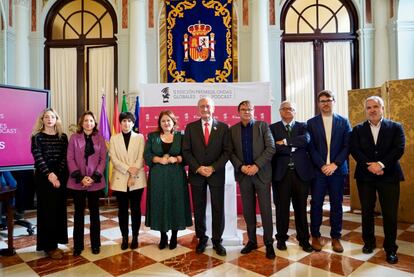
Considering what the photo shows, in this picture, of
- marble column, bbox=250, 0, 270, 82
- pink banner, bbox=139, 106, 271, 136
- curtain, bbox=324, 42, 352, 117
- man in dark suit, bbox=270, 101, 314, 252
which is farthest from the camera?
curtain, bbox=324, 42, 352, 117

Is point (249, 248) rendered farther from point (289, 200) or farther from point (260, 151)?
point (260, 151)

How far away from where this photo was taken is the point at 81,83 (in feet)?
20.9

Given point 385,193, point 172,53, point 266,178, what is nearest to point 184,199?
point 266,178

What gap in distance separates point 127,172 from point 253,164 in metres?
1.20

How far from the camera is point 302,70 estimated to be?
6324 mm

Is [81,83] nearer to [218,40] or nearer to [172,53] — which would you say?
[172,53]

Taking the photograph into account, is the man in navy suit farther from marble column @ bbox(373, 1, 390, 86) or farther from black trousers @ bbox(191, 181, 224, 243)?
marble column @ bbox(373, 1, 390, 86)

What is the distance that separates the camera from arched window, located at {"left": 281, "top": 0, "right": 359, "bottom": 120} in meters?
6.28

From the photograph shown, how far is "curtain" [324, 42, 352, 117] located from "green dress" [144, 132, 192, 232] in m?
→ 4.31

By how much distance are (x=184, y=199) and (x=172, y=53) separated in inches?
149

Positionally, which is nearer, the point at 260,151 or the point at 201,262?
the point at 201,262

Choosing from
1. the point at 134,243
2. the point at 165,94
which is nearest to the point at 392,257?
the point at 134,243

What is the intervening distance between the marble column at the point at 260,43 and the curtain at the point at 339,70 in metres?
1.30

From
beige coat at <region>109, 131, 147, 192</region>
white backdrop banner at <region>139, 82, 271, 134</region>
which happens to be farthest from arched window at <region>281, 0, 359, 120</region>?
beige coat at <region>109, 131, 147, 192</region>
